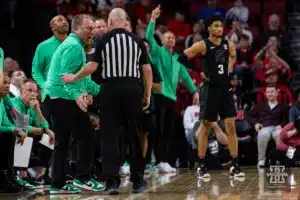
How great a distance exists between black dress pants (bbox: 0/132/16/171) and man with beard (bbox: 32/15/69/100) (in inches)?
28.4

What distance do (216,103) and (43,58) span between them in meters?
2.26

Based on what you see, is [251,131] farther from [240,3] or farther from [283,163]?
[240,3]

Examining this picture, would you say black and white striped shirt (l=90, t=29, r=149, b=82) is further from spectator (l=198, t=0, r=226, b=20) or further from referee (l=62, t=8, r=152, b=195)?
spectator (l=198, t=0, r=226, b=20)

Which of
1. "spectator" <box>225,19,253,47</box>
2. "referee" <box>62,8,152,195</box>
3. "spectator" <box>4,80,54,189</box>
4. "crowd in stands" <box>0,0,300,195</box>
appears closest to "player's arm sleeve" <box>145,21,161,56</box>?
"crowd in stands" <box>0,0,300,195</box>

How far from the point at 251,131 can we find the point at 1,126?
18.0 ft

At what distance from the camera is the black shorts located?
1002cm

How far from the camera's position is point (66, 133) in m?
8.37

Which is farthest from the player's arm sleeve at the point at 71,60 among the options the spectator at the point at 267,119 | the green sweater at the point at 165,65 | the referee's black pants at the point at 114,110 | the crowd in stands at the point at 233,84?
the spectator at the point at 267,119

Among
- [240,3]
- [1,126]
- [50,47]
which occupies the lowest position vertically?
[1,126]

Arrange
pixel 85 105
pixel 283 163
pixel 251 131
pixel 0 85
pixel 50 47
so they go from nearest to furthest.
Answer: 1. pixel 85 105
2. pixel 0 85
3. pixel 50 47
4. pixel 283 163
5. pixel 251 131

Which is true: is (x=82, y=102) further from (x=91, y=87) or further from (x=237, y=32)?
(x=237, y=32)

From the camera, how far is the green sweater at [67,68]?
26.7ft

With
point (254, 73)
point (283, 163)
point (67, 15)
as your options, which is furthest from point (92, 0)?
point (283, 163)

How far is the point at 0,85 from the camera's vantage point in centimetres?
866
